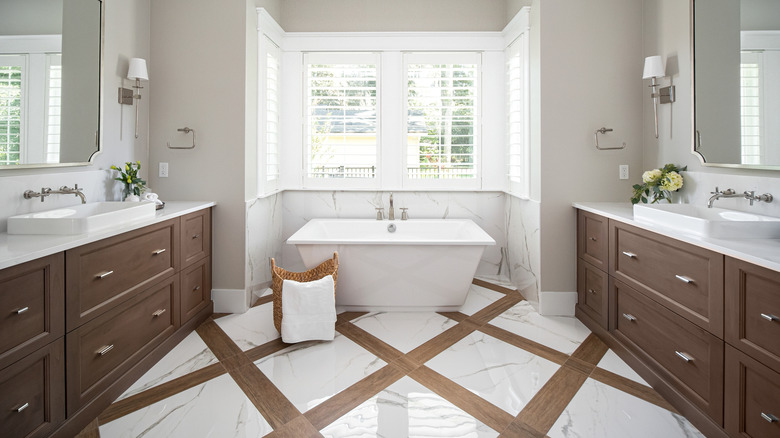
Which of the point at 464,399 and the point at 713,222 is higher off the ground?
the point at 713,222

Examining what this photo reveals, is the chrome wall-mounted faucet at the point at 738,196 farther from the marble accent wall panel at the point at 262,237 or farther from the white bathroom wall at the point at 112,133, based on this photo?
the white bathroom wall at the point at 112,133

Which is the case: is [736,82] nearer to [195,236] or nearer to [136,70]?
[195,236]

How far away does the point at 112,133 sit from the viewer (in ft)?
9.21

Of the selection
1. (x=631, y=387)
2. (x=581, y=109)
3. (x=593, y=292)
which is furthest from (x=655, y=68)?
(x=631, y=387)

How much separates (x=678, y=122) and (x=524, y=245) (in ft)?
4.75

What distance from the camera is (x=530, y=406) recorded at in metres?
2.02

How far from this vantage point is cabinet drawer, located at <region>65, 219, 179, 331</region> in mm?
1788

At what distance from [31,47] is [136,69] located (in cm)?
78

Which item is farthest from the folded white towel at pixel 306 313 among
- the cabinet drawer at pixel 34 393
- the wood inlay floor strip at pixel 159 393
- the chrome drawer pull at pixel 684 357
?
the chrome drawer pull at pixel 684 357

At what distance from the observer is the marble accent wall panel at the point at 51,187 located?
2016mm

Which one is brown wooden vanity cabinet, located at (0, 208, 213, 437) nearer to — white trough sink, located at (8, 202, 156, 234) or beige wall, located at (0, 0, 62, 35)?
white trough sink, located at (8, 202, 156, 234)

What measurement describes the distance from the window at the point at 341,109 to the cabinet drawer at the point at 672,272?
2433 mm

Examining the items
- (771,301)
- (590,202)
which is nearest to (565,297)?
(590,202)

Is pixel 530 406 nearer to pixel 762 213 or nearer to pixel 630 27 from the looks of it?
pixel 762 213
